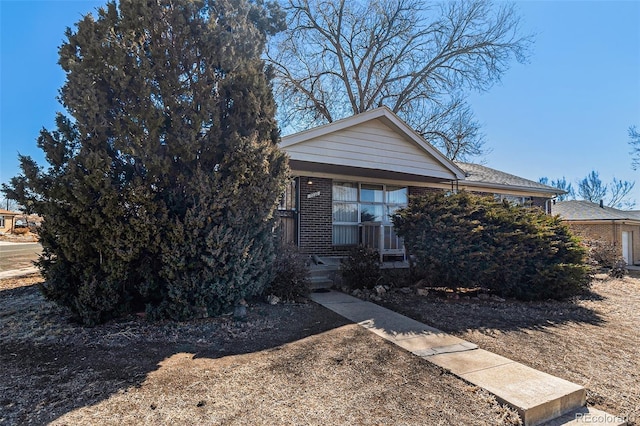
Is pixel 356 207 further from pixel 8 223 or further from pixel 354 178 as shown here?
pixel 8 223

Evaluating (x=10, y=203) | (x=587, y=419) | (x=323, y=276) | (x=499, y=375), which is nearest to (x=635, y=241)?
(x=323, y=276)

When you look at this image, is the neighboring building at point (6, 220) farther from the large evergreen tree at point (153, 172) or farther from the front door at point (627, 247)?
the front door at point (627, 247)

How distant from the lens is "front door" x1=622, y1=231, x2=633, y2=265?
19375mm

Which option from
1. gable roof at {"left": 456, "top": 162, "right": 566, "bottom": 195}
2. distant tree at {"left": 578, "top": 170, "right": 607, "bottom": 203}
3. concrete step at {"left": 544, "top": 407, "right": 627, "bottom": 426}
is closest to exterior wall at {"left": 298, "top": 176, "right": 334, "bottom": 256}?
gable roof at {"left": 456, "top": 162, "right": 566, "bottom": 195}

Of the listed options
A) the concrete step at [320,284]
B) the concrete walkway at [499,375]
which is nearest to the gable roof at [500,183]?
the concrete step at [320,284]

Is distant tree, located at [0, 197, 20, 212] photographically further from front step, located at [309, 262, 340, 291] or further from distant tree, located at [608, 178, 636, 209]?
distant tree, located at [608, 178, 636, 209]

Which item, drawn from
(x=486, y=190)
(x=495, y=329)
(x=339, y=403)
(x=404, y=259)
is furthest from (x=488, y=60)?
(x=339, y=403)

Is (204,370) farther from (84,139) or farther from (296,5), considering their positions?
(296,5)

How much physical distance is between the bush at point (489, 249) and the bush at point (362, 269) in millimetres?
858

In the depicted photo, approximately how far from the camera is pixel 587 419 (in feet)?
9.43

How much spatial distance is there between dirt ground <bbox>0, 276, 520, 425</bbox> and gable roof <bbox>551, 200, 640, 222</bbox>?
1867cm

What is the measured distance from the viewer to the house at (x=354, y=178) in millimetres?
8273

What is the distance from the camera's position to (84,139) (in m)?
4.40

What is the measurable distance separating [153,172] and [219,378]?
9.18ft
